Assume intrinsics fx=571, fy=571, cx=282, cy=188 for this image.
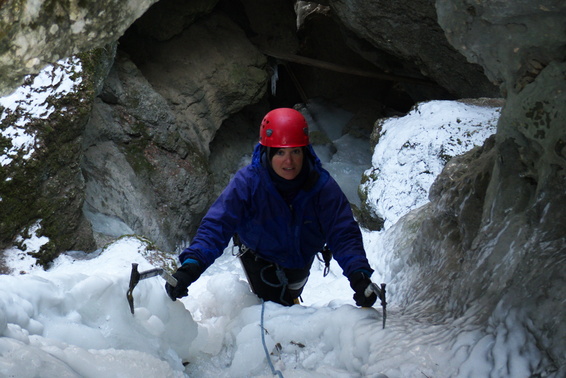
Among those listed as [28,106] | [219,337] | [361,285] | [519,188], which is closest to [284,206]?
[361,285]

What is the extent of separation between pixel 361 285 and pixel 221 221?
0.82 m

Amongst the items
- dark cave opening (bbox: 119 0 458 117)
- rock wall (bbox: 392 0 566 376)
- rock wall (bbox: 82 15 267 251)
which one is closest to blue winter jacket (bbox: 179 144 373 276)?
rock wall (bbox: 392 0 566 376)

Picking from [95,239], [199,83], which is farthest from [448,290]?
[199,83]

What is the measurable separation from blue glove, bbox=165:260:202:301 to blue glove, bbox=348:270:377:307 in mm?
769

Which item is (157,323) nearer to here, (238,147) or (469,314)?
(469,314)

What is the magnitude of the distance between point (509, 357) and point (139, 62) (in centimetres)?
858

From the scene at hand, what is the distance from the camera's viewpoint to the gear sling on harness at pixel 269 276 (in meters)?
3.53

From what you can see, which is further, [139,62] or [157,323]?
[139,62]

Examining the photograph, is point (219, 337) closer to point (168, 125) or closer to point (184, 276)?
point (184, 276)

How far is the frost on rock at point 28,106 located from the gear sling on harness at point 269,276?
333 centimetres

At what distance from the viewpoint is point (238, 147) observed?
10875 mm

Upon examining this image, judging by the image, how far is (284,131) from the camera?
Result: 305 centimetres

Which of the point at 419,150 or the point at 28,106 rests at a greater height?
the point at 28,106

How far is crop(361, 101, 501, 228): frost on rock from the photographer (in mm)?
6301
